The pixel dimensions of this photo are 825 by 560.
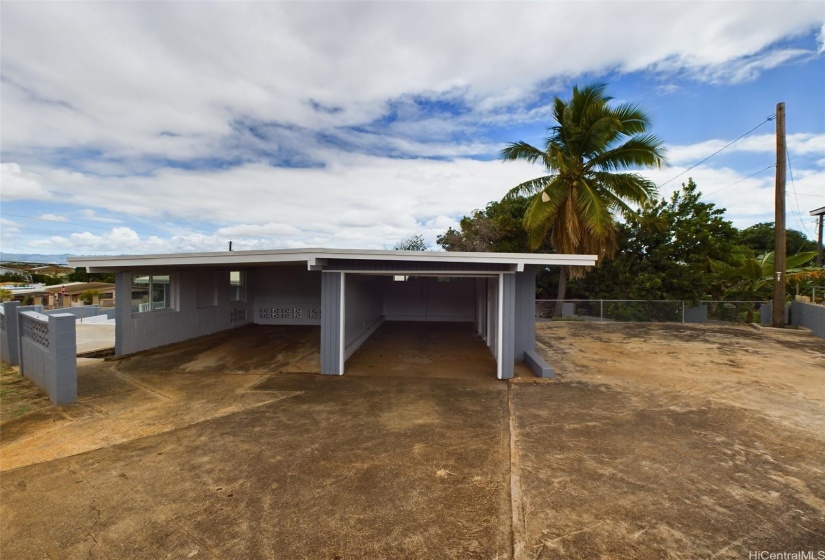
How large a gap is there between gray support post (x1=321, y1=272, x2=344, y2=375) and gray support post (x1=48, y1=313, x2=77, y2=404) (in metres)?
3.53

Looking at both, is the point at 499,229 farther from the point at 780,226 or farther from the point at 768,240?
the point at 768,240

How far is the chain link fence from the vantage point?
47.6ft

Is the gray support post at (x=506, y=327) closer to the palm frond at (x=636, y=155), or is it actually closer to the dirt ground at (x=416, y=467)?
the dirt ground at (x=416, y=467)

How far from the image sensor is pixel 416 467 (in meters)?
3.55

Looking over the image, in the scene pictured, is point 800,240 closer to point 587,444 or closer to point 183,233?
point 587,444

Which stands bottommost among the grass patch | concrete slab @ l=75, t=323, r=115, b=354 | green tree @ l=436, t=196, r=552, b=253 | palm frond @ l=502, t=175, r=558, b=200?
concrete slab @ l=75, t=323, r=115, b=354

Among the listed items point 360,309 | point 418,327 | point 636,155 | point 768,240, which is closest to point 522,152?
point 636,155

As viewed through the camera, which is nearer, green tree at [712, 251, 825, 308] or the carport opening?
the carport opening

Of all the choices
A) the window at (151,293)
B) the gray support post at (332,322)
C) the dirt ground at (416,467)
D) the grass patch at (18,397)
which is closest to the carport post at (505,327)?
the dirt ground at (416,467)

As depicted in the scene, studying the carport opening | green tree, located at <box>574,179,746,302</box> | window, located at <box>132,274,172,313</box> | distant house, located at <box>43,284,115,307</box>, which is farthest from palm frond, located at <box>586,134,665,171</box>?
distant house, located at <box>43,284,115,307</box>

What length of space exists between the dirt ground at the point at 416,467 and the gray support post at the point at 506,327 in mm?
366

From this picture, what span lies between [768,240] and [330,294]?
3614cm

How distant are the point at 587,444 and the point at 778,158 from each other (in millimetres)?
14397

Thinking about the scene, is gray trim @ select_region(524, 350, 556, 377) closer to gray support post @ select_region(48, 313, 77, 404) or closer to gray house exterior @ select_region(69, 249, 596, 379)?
gray house exterior @ select_region(69, 249, 596, 379)
